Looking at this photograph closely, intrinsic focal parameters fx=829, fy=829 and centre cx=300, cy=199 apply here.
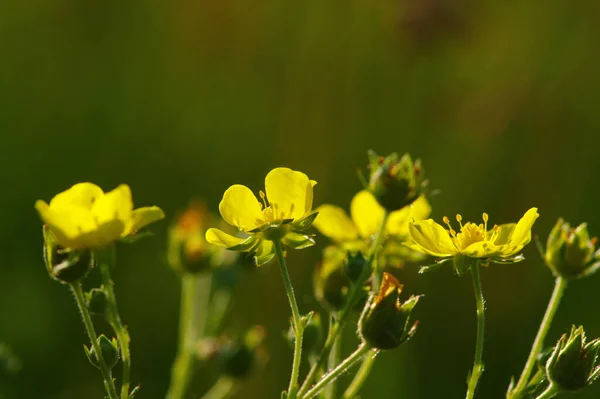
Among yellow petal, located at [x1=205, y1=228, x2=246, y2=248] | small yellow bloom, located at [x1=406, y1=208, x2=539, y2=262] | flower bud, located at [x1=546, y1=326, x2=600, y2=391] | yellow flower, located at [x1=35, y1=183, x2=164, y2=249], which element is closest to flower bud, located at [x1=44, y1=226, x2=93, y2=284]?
yellow flower, located at [x1=35, y1=183, x2=164, y2=249]

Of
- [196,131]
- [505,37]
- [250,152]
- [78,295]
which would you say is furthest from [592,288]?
[78,295]

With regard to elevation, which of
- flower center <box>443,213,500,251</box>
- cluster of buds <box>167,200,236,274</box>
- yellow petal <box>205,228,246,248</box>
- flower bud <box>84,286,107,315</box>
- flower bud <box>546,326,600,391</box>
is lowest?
cluster of buds <box>167,200,236,274</box>

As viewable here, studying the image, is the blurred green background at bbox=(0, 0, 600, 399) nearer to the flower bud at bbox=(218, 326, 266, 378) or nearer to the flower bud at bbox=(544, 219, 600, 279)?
the flower bud at bbox=(218, 326, 266, 378)

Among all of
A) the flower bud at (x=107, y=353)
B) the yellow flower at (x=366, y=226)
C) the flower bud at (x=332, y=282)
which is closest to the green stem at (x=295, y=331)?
the flower bud at (x=332, y=282)

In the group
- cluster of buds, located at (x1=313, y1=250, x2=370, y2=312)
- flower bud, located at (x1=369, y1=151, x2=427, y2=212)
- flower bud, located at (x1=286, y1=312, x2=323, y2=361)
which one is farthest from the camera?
flower bud, located at (x1=286, y1=312, x2=323, y2=361)

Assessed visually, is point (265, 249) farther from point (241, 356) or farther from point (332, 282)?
point (241, 356)

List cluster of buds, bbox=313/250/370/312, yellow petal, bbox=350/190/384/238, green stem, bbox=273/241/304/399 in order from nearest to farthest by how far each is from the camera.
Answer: green stem, bbox=273/241/304/399
cluster of buds, bbox=313/250/370/312
yellow petal, bbox=350/190/384/238
